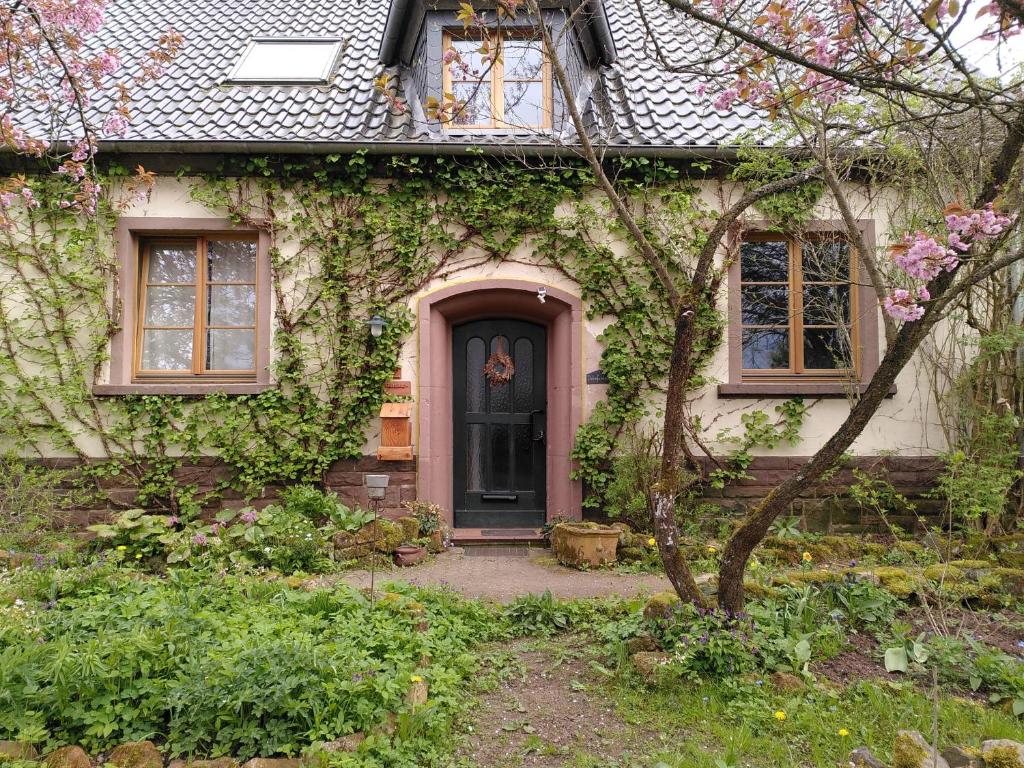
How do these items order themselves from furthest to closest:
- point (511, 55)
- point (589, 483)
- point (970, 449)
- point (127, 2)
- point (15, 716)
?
point (127, 2) → point (511, 55) → point (589, 483) → point (970, 449) → point (15, 716)

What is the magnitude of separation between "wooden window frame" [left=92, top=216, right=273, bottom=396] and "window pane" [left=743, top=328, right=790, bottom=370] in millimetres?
4731

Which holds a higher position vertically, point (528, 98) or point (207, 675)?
point (528, 98)

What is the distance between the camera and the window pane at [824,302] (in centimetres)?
633

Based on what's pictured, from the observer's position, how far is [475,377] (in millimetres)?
6781

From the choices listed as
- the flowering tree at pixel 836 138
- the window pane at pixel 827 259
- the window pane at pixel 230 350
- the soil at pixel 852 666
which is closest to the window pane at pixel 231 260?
the window pane at pixel 230 350

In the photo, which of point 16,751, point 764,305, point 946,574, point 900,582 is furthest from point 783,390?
point 16,751

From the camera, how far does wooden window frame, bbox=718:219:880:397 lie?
6.20 meters

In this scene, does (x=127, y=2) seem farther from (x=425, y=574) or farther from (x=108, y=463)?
(x=425, y=574)

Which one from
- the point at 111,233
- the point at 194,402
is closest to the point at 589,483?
the point at 194,402

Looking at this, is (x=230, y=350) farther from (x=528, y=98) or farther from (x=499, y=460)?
(x=528, y=98)

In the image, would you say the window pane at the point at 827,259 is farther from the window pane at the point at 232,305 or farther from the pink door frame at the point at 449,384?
the window pane at the point at 232,305

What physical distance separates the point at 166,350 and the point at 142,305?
1.66 feet

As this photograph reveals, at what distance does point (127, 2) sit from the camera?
9.16 m

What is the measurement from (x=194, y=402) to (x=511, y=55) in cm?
468
